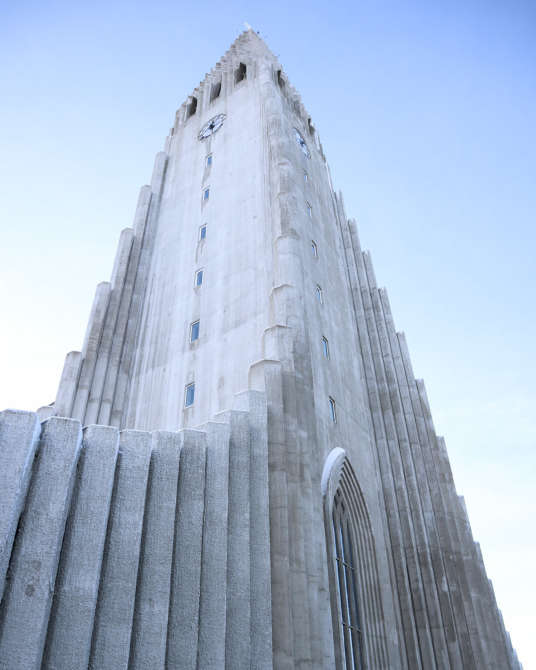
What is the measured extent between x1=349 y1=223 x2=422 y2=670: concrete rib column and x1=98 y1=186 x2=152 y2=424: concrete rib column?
11.6m

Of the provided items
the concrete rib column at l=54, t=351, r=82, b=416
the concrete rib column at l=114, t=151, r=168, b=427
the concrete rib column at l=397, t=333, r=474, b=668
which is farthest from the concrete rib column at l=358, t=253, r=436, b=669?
the concrete rib column at l=54, t=351, r=82, b=416

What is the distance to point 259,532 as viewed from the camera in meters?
14.8

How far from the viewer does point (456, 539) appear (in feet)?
78.5

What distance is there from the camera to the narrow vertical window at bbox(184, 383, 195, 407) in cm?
2245

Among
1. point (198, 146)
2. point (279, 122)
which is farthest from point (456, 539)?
point (198, 146)

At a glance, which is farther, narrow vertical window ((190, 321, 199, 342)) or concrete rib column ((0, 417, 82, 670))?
narrow vertical window ((190, 321, 199, 342))

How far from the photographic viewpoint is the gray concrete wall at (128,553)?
1077cm

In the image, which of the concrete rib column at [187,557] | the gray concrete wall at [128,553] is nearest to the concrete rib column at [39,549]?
the gray concrete wall at [128,553]

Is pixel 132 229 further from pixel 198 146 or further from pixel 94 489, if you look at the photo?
pixel 94 489

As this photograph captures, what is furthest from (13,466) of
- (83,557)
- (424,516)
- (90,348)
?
(424,516)

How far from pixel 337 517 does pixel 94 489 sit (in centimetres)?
1019

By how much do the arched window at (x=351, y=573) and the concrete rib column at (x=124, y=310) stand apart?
10.1m

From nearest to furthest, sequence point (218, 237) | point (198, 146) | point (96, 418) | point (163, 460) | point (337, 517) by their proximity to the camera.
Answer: point (163, 460) → point (337, 517) → point (96, 418) → point (218, 237) → point (198, 146)

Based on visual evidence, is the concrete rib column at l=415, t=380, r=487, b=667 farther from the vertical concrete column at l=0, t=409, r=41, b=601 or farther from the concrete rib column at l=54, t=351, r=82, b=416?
the vertical concrete column at l=0, t=409, r=41, b=601
